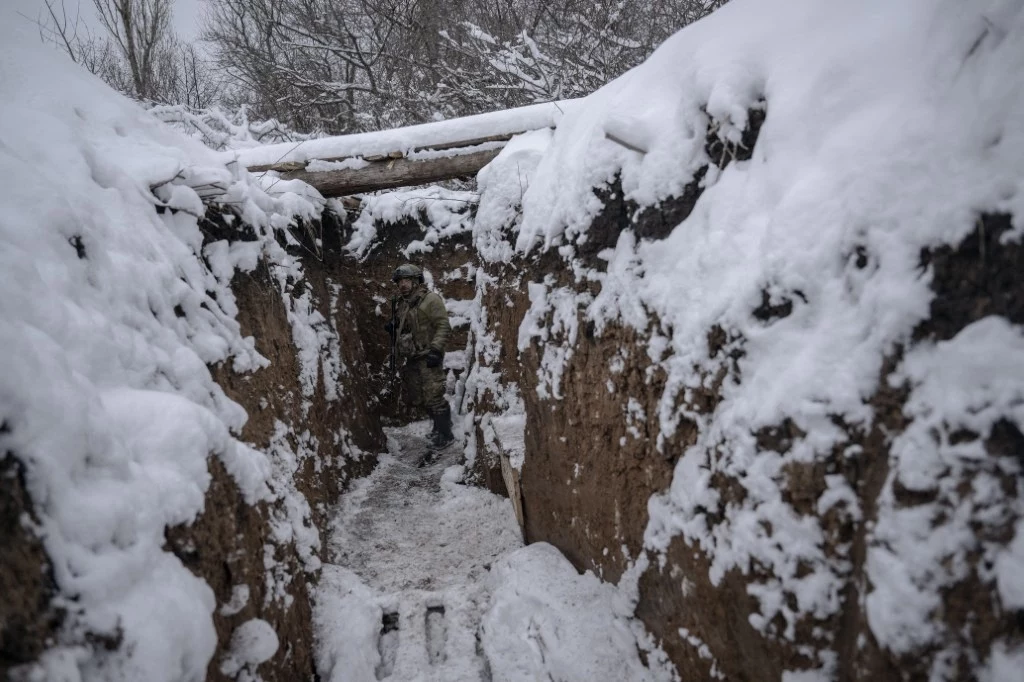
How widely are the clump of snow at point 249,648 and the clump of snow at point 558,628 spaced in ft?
3.41

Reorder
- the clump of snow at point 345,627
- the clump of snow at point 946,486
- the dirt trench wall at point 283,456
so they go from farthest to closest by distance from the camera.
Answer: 1. the clump of snow at point 345,627
2. the dirt trench wall at point 283,456
3. the clump of snow at point 946,486

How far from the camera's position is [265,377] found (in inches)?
122

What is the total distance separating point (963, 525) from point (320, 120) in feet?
34.8

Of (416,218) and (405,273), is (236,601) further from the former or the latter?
(416,218)

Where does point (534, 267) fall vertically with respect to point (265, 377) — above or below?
above

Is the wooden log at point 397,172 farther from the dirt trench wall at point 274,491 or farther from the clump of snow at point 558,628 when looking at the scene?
the clump of snow at point 558,628

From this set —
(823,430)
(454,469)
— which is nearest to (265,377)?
(454,469)

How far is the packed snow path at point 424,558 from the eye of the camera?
2.51 m

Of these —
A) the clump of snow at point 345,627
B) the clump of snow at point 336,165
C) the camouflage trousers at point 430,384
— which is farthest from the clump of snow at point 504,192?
the clump of snow at point 345,627

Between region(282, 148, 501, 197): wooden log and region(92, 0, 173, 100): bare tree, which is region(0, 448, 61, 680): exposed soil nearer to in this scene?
region(282, 148, 501, 197): wooden log

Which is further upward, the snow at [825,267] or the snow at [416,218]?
the snow at [416,218]

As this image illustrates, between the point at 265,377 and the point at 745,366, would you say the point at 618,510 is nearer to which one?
the point at 745,366

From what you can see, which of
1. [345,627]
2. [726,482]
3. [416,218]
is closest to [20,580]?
[345,627]

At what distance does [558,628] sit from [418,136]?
4.41 meters
